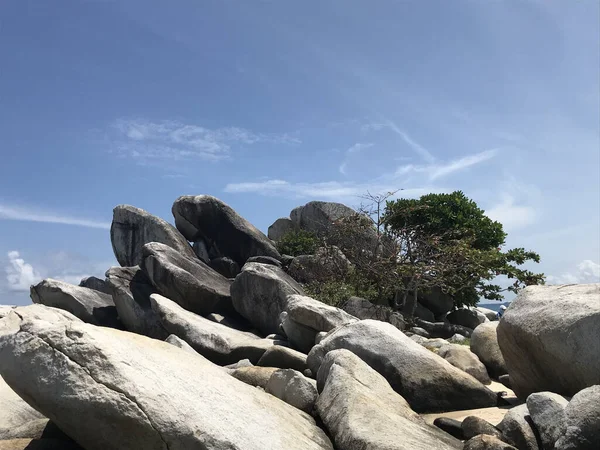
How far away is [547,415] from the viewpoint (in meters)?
7.97

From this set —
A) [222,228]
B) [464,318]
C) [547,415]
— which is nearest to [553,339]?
[547,415]

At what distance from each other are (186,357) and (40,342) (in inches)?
74.8

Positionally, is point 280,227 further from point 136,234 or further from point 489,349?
point 489,349

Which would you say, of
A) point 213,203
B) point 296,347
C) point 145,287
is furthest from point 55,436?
point 213,203

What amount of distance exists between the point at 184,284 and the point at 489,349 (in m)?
11.9

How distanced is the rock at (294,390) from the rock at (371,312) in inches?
478

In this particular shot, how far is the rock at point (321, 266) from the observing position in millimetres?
25938

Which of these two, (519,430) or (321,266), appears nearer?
(519,430)

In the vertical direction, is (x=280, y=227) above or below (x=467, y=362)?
above

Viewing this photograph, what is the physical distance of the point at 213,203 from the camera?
29.7 meters

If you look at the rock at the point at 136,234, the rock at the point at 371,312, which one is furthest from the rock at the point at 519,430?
the rock at the point at 136,234

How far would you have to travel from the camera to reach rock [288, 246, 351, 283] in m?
25.9

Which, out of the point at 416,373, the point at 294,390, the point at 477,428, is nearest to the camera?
the point at 477,428

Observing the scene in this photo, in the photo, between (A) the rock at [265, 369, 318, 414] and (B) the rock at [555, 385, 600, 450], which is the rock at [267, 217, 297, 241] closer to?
(A) the rock at [265, 369, 318, 414]
